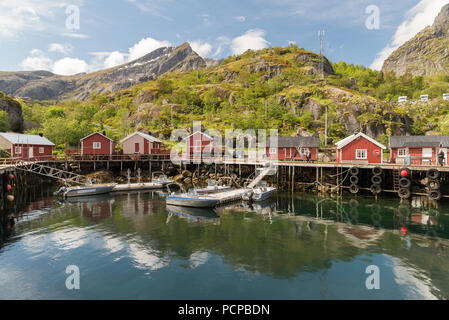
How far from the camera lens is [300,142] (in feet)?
138

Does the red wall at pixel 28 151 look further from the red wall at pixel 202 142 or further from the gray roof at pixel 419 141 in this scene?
the gray roof at pixel 419 141

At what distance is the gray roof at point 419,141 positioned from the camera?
3403cm

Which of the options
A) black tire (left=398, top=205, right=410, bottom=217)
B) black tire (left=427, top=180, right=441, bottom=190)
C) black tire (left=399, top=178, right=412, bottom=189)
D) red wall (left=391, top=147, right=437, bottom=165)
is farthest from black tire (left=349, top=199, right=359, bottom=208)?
red wall (left=391, top=147, right=437, bottom=165)

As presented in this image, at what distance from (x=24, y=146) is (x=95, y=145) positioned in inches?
427

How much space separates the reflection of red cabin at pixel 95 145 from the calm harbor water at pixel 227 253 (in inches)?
956

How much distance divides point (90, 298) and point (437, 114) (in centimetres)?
9413

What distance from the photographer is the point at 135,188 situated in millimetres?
37219

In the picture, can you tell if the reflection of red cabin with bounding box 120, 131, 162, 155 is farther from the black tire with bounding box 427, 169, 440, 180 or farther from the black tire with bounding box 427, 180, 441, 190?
the black tire with bounding box 427, 180, 441, 190

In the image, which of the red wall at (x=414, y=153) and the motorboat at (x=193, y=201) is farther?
the red wall at (x=414, y=153)

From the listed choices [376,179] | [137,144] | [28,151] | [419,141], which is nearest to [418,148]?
[419,141]

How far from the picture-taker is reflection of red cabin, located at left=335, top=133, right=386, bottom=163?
3516 centimetres

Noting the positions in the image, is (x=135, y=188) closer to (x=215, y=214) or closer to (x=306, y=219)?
(x=215, y=214)

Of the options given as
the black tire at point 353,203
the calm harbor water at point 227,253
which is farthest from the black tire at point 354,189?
the calm harbor water at point 227,253

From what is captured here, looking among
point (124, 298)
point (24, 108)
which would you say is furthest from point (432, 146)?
point (24, 108)
